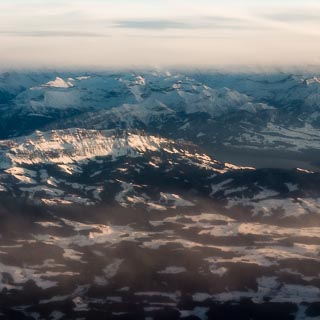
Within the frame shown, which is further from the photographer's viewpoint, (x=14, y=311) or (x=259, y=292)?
(x=259, y=292)

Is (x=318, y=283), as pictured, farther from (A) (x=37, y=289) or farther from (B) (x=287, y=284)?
(A) (x=37, y=289)

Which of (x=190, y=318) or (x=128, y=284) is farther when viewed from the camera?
(x=128, y=284)

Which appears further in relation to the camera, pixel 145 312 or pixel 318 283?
pixel 318 283

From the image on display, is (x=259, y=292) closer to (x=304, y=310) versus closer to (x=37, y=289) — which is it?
(x=304, y=310)

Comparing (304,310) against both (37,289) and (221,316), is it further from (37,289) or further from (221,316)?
(37,289)

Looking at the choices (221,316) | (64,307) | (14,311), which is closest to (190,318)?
(221,316)

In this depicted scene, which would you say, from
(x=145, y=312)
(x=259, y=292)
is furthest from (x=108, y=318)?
(x=259, y=292)

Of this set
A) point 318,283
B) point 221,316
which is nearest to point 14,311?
point 221,316
